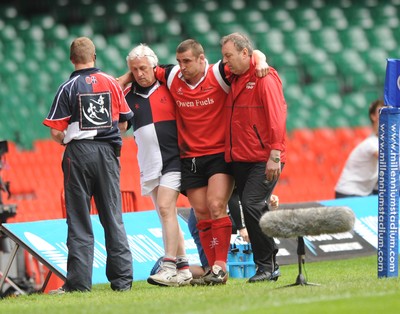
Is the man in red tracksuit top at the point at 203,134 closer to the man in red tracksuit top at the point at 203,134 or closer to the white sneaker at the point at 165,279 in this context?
the man in red tracksuit top at the point at 203,134

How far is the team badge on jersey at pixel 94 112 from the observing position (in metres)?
8.18

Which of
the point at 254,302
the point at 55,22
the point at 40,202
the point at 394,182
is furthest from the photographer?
the point at 55,22

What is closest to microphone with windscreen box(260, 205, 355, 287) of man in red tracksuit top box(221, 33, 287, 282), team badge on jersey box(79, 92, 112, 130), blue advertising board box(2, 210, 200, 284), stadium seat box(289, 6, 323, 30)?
man in red tracksuit top box(221, 33, 287, 282)

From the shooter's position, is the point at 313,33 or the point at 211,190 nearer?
the point at 211,190

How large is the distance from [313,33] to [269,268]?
61.5 feet

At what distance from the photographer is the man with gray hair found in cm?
863

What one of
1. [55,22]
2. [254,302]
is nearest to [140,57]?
[254,302]

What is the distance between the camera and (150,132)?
Answer: 345 inches

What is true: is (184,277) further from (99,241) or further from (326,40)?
(326,40)

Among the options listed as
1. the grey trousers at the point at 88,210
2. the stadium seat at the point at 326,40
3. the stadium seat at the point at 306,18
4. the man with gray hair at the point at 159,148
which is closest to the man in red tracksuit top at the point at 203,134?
the man with gray hair at the point at 159,148

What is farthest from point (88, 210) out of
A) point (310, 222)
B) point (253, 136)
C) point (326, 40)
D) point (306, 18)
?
point (306, 18)

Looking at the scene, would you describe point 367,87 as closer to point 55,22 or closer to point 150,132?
point 55,22

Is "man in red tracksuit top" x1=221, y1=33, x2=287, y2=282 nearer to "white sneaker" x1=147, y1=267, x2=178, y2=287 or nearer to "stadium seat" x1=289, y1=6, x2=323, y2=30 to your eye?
"white sneaker" x1=147, y1=267, x2=178, y2=287

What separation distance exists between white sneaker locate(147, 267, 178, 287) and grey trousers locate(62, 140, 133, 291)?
24 cm
